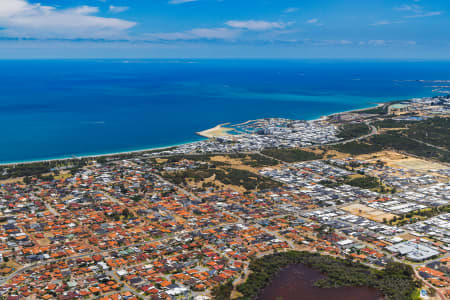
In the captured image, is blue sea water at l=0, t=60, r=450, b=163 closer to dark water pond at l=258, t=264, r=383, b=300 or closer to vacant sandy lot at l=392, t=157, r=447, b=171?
vacant sandy lot at l=392, t=157, r=447, b=171

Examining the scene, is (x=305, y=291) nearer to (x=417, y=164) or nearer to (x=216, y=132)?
(x=417, y=164)

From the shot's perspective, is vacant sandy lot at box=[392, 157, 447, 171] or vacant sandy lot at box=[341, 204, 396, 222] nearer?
vacant sandy lot at box=[341, 204, 396, 222]

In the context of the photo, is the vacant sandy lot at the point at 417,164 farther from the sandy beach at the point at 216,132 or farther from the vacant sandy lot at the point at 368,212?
the sandy beach at the point at 216,132

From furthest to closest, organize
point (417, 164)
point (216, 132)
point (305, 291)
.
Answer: point (216, 132), point (417, 164), point (305, 291)

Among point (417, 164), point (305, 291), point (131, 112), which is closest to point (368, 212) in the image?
point (305, 291)

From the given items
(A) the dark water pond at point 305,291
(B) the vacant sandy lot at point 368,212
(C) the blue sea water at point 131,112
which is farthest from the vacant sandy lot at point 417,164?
(C) the blue sea water at point 131,112

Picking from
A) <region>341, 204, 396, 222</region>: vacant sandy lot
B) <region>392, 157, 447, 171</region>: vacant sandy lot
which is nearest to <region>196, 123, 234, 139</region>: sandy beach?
<region>392, 157, 447, 171</region>: vacant sandy lot
